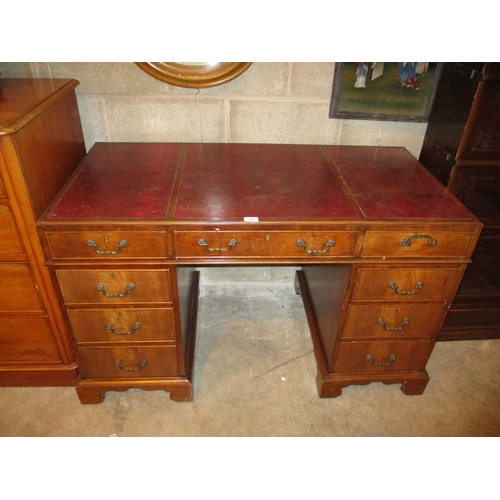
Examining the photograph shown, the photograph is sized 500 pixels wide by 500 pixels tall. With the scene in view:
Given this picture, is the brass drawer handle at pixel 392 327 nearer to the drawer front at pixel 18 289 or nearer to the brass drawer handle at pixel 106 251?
the brass drawer handle at pixel 106 251

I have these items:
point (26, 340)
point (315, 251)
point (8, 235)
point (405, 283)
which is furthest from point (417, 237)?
point (26, 340)

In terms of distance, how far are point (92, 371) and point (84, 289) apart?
49 centimetres

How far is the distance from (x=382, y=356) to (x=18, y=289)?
1.71m

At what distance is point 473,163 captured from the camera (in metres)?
1.81

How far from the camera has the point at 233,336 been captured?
7.58ft

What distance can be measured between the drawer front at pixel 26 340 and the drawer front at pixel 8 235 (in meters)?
0.36

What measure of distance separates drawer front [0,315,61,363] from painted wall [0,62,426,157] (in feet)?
3.24

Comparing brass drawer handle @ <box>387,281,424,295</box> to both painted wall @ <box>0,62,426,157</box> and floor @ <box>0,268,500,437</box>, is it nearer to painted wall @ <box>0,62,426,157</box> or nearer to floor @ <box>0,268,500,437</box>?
floor @ <box>0,268,500,437</box>

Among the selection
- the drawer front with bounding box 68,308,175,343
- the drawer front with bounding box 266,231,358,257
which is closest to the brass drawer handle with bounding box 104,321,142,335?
the drawer front with bounding box 68,308,175,343

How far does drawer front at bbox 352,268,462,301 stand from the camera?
5.21ft

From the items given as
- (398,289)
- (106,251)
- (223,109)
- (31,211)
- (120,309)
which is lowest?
(120,309)

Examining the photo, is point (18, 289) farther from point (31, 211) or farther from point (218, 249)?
point (218, 249)

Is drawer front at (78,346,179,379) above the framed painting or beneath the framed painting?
beneath
